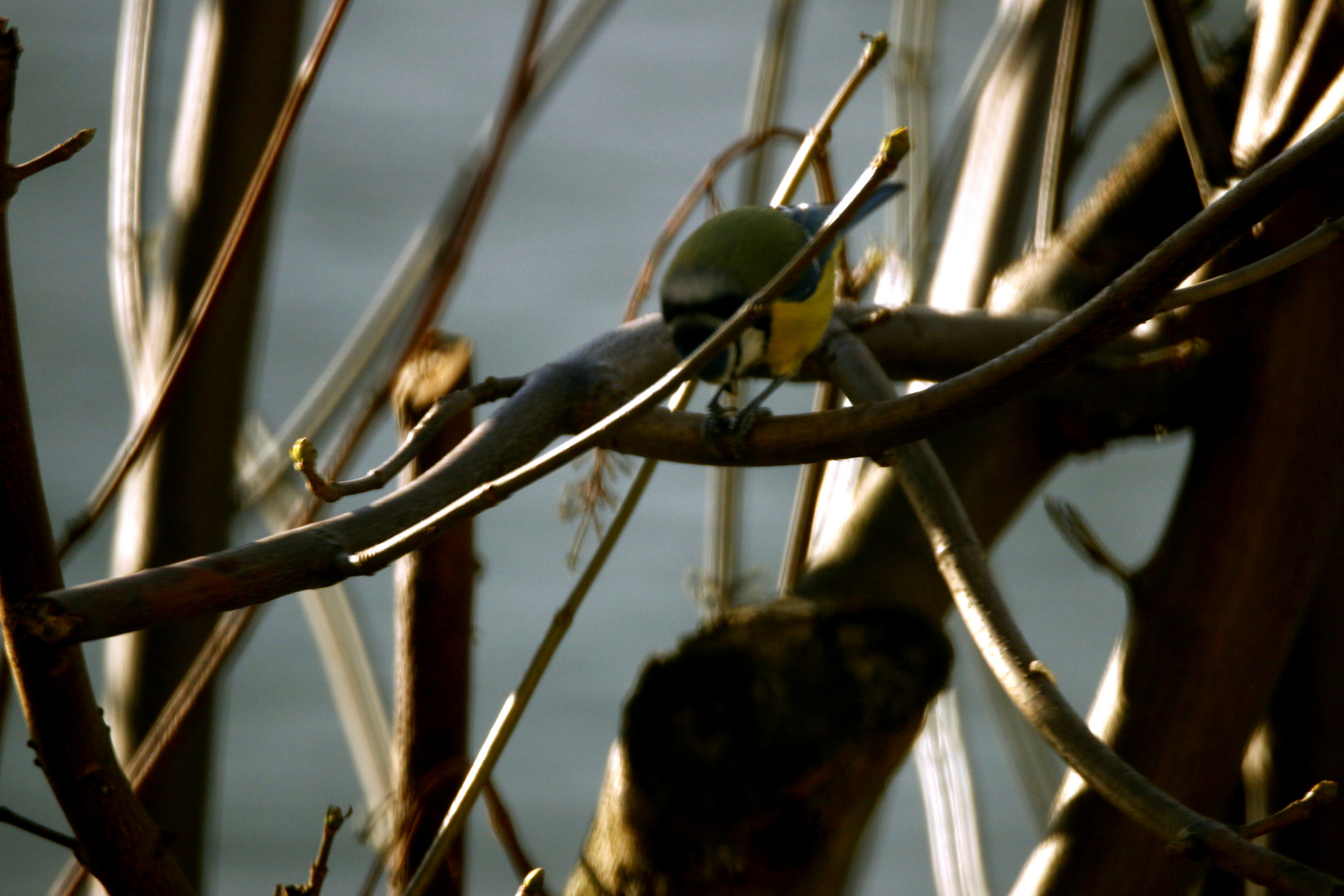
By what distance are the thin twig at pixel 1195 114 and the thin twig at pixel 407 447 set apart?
31cm

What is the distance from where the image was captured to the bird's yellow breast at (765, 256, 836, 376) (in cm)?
49

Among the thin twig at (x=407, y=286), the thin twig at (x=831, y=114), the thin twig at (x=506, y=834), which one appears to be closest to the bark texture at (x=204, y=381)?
the thin twig at (x=407, y=286)

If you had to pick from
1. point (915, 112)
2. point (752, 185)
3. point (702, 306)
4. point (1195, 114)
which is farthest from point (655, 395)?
point (915, 112)

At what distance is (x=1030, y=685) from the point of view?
0.38 metres

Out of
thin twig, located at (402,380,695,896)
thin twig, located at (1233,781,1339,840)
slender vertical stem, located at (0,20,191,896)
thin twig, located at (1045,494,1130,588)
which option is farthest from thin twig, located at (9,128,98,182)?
thin twig, located at (1045,494,1130,588)

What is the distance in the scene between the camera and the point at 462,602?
0.52 meters

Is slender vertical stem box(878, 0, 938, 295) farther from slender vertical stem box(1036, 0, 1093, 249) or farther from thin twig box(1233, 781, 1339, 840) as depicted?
thin twig box(1233, 781, 1339, 840)

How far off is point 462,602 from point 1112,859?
1.07 ft

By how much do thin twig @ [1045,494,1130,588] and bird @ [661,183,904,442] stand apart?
0.50ft

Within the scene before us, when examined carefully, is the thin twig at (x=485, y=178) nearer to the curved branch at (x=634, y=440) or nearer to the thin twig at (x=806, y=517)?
the curved branch at (x=634, y=440)

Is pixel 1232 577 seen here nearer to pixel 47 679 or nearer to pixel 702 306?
pixel 702 306

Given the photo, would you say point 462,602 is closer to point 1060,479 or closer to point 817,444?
point 817,444

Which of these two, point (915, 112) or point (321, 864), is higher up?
point (915, 112)

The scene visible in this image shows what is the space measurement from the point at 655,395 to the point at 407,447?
0.13m
